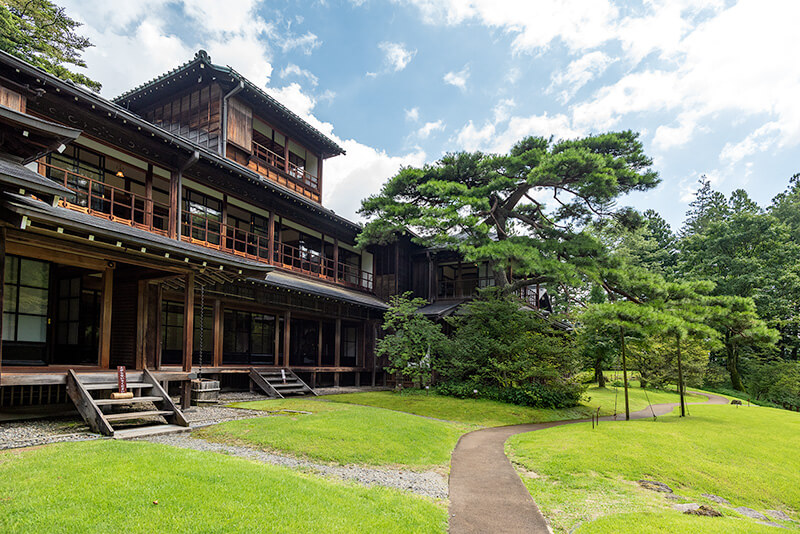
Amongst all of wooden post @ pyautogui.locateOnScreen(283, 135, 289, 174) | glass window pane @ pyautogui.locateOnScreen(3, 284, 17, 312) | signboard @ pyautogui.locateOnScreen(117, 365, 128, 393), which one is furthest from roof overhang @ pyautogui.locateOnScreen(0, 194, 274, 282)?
wooden post @ pyautogui.locateOnScreen(283, 135, 289, 174)

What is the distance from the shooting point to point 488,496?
5527 mm

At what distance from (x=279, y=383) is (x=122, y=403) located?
23.4 ft

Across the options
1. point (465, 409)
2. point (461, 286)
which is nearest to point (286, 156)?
point (461, 286)

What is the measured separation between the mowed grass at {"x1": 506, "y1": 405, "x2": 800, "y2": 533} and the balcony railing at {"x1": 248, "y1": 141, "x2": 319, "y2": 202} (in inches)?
530

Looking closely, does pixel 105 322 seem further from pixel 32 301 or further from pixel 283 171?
pixel 283 171

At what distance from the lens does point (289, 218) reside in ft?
55.9

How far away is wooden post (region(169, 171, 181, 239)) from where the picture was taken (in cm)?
1226

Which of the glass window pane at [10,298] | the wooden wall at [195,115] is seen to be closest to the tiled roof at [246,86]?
the wooden wall at [195,115]

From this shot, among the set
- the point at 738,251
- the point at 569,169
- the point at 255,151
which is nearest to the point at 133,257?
the point at 255,151

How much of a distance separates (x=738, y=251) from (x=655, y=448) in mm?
26989

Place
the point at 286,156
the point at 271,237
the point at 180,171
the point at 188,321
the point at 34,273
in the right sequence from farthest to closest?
1. the point at 286,156
2. the point at 271,237
3. the point at 180,171
4. the point at 188,321
5. the point at 34,273

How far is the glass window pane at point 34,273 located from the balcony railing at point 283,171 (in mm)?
8854

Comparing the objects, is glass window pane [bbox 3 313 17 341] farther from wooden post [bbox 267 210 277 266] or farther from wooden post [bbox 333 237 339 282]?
wooden post [bbox 333 237 339 282]

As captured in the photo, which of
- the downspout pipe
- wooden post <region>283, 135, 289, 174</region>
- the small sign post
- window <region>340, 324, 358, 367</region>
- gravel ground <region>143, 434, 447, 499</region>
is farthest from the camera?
window <region>340, 324, 358, 367</region>
